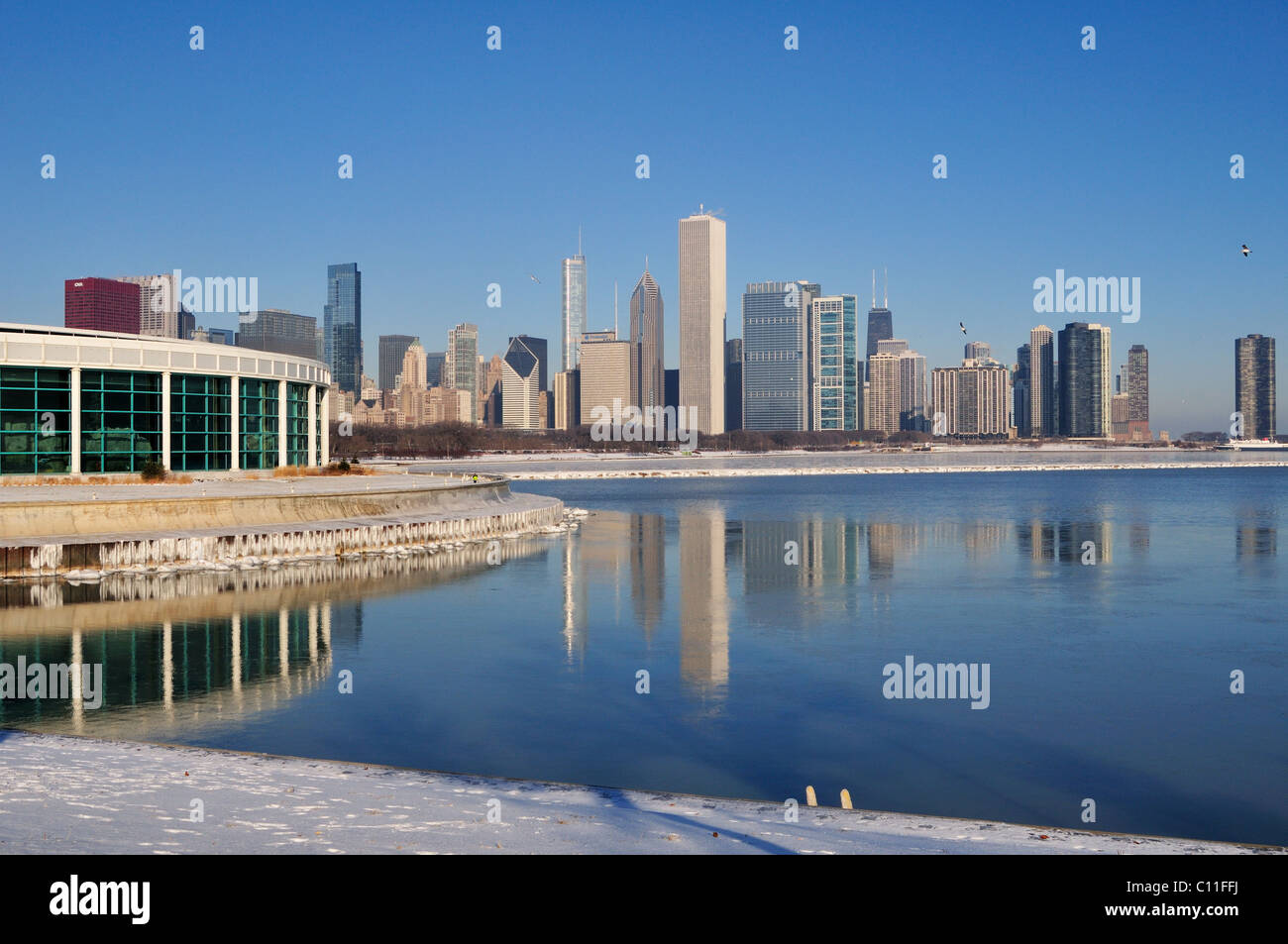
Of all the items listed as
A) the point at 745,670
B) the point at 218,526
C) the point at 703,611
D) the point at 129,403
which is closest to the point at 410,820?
the point at 745,670

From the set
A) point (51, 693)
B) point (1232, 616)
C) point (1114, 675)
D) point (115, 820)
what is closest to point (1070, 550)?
point (1232, 616)

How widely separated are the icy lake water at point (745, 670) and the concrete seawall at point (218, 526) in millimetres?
1942

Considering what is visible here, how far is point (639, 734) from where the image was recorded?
19.0 m

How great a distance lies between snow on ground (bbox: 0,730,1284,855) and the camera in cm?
1096

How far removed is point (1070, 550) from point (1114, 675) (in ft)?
95.6

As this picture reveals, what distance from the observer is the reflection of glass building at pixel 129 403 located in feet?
167

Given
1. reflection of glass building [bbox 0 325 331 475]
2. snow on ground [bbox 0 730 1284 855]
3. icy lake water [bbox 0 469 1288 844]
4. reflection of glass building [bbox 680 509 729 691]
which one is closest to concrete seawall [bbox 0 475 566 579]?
icy lake water [bbox 0 469 1288 844]

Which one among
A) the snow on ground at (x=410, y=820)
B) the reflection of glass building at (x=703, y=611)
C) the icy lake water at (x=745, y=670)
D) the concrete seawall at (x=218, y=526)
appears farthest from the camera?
the concrete seawall at (x=218, y=526)

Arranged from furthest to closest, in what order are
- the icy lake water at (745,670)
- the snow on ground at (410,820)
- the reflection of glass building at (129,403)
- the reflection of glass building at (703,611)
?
the reflection of glass building at (129,403), the reflection of glass building at (703,611), the icy lake water at (745,670), the snow on ground at (410,820)

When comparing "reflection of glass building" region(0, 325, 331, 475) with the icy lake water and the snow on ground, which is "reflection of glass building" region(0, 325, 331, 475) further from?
the snow on ground

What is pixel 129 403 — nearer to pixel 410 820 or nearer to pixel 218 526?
pixel 218 526

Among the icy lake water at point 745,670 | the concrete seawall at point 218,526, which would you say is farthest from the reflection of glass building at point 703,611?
the concrete seawall at point 218,526

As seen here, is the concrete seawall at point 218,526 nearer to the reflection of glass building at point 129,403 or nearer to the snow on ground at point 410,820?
the reflection of glass building at point 129,403
